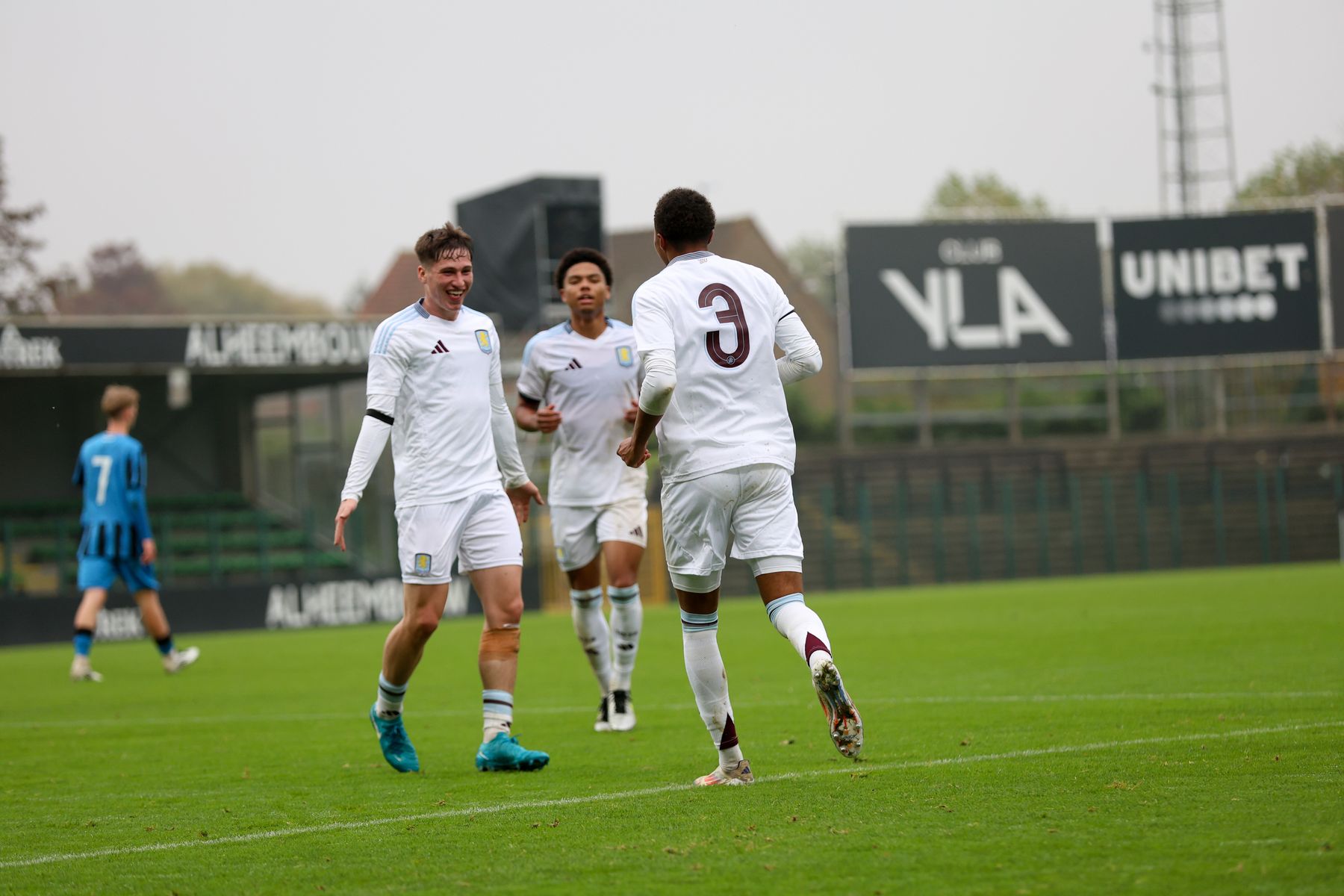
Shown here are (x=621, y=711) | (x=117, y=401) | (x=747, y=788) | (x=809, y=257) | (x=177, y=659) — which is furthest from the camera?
(x=809, y=257)

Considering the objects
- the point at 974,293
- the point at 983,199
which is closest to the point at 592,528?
the point at 974,293

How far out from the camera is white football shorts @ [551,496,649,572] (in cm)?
872

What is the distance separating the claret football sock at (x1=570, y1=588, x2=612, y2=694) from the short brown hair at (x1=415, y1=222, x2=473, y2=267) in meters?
2.45

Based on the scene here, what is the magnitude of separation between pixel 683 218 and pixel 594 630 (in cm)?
330

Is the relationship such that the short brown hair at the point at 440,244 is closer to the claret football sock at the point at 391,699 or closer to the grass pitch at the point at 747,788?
the claret football sock at the point at 391,699

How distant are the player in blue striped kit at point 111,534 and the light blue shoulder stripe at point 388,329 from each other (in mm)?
7535

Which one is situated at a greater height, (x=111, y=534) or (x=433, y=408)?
(x=433, y=408)

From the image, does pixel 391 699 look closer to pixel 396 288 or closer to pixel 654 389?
pixel 654 389

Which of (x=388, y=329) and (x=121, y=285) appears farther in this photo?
(x=121, y=285)

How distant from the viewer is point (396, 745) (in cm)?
693

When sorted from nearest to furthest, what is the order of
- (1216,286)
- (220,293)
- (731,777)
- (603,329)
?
(731,777)
(603,329)
(1216,286)
(220,293)

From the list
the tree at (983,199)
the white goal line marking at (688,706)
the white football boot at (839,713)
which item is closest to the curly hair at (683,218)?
the white football boot at (839,713)

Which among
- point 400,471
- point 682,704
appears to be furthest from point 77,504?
point 400,471

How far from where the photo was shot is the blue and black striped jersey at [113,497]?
1374 cm
